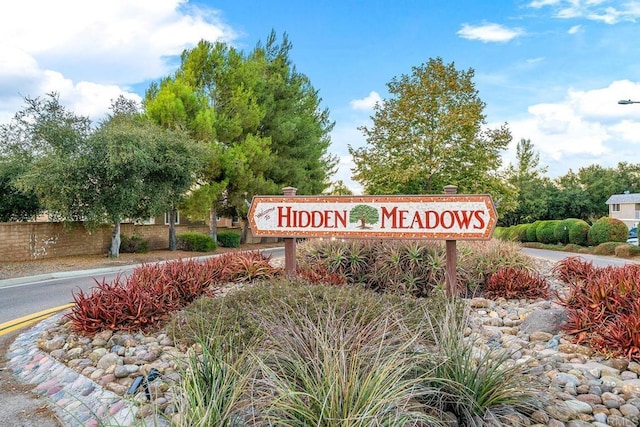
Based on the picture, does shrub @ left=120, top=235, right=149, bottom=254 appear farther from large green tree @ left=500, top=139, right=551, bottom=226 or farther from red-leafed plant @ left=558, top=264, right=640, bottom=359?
large green tree @ left=500, top=139, right=551, bottom=226

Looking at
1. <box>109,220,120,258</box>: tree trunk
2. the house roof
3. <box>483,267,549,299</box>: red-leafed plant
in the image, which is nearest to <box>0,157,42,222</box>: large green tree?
<box>109,220,120,258</box>: tree trunk

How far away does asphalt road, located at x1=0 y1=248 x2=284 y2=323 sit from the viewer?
25.6ft

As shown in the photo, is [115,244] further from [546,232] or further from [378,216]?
[546,232]

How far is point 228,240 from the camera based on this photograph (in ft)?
82.8

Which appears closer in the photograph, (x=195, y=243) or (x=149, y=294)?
(x=149, y=294)

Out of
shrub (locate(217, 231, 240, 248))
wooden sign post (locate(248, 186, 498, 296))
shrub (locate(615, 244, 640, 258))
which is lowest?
shrub (locate(615, 244, 640, 258))

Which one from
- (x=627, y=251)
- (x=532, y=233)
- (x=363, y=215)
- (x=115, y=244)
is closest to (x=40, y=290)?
(x=363, y=215)

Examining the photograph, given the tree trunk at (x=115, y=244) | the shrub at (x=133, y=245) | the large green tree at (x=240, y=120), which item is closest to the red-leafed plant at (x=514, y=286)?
the tree trunk at (x=115, y=244)

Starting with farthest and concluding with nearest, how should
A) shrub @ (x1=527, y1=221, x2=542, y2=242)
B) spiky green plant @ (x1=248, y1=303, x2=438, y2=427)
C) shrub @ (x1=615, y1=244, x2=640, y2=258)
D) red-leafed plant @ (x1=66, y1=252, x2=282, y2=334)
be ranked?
shrub @ (x1=527, y1=221, x2=542, y2=242)
shrub @ (x1=615, y1=244, x2=640, y2=258)
red-leafed plant @ (x1=66, y1=252, x2=282, y2=334)
spiky green plant @ (x1=248, y1=303, x2=438, y2=427)

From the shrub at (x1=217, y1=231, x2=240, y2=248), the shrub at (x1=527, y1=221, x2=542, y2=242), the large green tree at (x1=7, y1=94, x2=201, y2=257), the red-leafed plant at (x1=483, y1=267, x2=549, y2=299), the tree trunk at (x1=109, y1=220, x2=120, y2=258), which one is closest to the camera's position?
the red-leafed plant at (x1=483, y1=267, x2=549, y2=299)

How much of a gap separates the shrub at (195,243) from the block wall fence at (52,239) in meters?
1.47

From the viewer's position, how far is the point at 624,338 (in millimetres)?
4094

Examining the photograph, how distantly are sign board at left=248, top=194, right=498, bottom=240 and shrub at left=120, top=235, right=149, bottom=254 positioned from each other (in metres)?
14.1

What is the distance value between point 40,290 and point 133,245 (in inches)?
405
